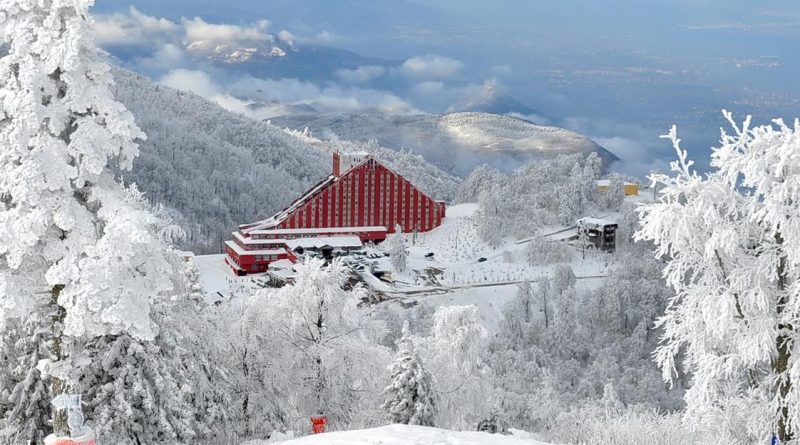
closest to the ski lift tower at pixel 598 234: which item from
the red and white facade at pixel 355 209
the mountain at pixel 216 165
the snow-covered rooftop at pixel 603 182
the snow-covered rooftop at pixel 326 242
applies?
the snow-covered rooftop at pixel 603 182

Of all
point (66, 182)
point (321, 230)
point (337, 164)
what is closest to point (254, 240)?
point (321, 230)

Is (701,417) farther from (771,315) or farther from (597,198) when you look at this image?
(597,198)

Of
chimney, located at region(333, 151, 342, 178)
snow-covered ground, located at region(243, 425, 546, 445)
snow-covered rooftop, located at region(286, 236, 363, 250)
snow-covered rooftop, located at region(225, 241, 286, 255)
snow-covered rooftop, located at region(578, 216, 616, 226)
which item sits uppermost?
chimney, located at region(333, 151, 342, 178)

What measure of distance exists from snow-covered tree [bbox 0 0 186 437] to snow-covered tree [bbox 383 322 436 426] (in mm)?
9827

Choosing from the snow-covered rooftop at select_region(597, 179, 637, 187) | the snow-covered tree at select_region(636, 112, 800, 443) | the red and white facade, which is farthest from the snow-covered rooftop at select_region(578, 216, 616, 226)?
the snow-covered tree at select_region(636, 112, 800, 443)

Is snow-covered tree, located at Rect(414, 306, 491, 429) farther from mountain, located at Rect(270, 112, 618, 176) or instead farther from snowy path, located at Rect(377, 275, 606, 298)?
mountain, located at Rect(270, 112, 618, 176)

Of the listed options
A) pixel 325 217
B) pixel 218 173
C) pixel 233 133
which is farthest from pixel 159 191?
pixel 325 217

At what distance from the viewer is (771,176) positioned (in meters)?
13.5

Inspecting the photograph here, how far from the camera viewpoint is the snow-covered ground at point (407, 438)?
1235 centimetres

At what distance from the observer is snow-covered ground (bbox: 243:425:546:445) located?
40.5ft

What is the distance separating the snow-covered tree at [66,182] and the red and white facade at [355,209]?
46943 millimetres

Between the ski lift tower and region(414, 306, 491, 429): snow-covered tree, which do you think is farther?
the ski lift tower

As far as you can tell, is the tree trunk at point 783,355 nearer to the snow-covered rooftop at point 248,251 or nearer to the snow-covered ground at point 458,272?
the snow-covered ground at point 458,272

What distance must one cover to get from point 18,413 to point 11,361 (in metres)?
1.11
